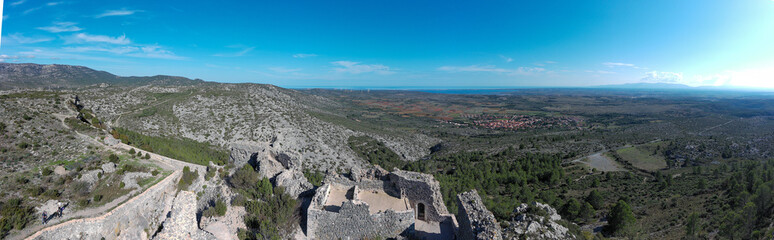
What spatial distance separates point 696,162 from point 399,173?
49885 mm

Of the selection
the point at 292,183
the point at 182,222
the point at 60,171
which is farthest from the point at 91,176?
the point at 292,183

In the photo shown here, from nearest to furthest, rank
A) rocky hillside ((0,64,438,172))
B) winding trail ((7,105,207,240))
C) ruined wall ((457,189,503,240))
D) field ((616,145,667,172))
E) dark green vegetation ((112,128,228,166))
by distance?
1. ruined wall ((457,189,503,240))
2. winding trail ((7,105,207,240))
3. dark green vegetation ((112,128,228,166))
4. rocky hillside ((0,64,438,172))
5. field ((616,145,667,172))

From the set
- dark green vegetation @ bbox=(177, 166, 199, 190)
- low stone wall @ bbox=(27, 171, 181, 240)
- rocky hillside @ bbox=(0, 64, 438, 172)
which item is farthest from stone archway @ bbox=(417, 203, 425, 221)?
rocky hillside @ bbox=(0, 64, 438, 172)

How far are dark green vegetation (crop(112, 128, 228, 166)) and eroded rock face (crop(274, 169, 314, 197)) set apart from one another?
7290mm

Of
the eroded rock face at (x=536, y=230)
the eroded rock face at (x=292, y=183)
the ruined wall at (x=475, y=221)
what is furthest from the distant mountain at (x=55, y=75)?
the eroded rock face at (x=536, y=230)

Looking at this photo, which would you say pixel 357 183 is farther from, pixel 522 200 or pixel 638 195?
pixel 638 195

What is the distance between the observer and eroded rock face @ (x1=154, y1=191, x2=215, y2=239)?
1325 cm

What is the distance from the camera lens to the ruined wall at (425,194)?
16.6 meters

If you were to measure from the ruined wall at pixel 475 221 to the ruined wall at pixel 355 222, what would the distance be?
3.06 metres

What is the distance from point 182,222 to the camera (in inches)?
554

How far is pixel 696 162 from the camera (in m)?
40.8

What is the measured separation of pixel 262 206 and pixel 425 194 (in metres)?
9.66

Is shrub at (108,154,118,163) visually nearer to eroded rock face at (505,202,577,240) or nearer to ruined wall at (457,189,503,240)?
ruined wall at (457,189,503,240)

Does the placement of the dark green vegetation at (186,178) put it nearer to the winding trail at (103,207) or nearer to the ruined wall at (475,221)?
the winding trail at (103,207)
